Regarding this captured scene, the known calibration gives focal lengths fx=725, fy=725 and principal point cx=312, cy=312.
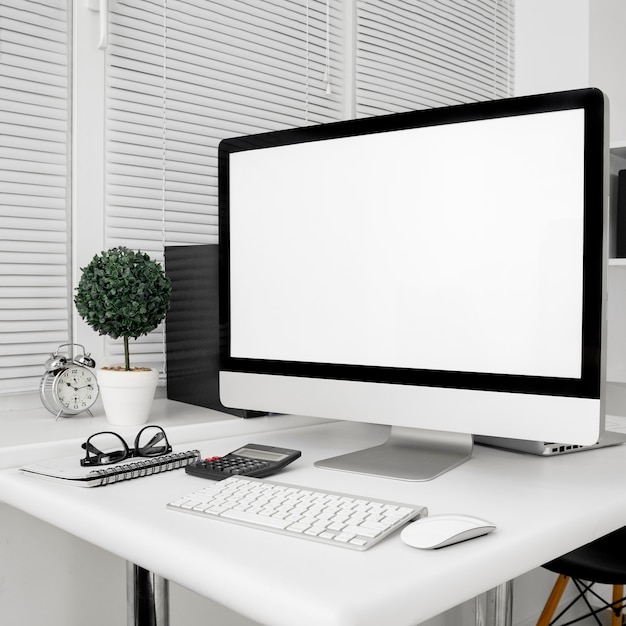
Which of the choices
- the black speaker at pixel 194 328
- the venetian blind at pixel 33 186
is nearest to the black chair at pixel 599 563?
the black speaker at pixel 194 328

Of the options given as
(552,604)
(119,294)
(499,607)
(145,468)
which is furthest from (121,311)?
(552,604)

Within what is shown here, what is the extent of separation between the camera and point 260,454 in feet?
3.52

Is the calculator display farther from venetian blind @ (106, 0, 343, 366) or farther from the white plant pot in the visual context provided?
venetian blind @ (106, 0, 343, 366)

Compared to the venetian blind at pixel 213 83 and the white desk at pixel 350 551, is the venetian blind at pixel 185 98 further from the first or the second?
the white desk at pixel 350 551

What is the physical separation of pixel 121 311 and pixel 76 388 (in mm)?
184

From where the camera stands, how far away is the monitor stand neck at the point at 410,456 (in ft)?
3.38

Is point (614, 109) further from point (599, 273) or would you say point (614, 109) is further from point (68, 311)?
point (68, 311)

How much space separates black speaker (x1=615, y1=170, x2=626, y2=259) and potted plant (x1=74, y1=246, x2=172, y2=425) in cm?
122

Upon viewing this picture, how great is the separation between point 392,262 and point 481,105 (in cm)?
25

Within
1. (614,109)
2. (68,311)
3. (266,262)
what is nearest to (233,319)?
(266,262)

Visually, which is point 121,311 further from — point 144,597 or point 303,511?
point 303,511

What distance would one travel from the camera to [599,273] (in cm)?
90

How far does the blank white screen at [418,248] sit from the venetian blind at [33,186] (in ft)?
1.45

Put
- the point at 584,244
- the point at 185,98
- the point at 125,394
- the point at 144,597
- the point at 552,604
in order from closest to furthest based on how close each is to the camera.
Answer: the point at 584,244
the point at 144,597
the point at 125,394
the point at 185,98
the point at 552,604
